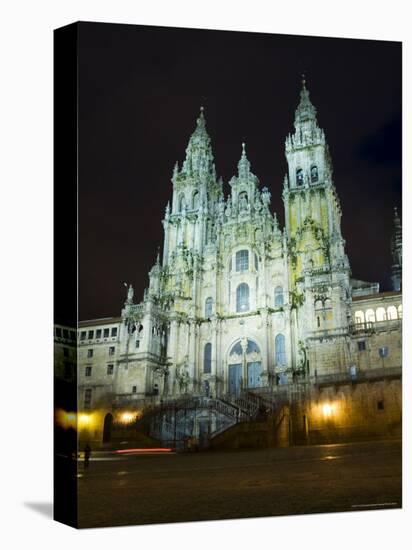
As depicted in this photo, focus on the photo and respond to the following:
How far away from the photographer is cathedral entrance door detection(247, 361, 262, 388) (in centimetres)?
1869

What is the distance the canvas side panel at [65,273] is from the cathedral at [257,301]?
5.36 ft

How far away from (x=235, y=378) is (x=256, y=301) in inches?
78.3

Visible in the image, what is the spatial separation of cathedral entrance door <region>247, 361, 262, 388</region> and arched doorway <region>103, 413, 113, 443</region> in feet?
12.1

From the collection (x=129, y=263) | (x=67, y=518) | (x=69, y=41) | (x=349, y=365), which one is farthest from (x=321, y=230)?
(x=67, y=518)

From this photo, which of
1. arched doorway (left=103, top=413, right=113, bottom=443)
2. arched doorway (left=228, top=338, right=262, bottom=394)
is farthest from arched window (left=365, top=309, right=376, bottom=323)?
arched doorway (left=103, top=413, right=113, bottom=443)

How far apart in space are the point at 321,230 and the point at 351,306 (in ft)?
6.71

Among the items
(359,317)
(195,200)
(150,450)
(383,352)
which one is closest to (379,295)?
(359,317)

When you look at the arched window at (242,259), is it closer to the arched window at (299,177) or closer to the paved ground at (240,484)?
the arched window at (299,177)

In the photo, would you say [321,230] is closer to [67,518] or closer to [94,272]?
[94,272]

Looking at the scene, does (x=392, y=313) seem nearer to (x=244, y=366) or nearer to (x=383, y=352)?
(x=383, y=352)

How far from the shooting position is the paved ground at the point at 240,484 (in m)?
16.0

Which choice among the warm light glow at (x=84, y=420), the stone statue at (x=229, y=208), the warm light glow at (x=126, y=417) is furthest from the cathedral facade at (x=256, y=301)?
the warm light glow at (x=84, y=420)

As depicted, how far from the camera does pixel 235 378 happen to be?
18.6 metres

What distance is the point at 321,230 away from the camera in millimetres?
19891
